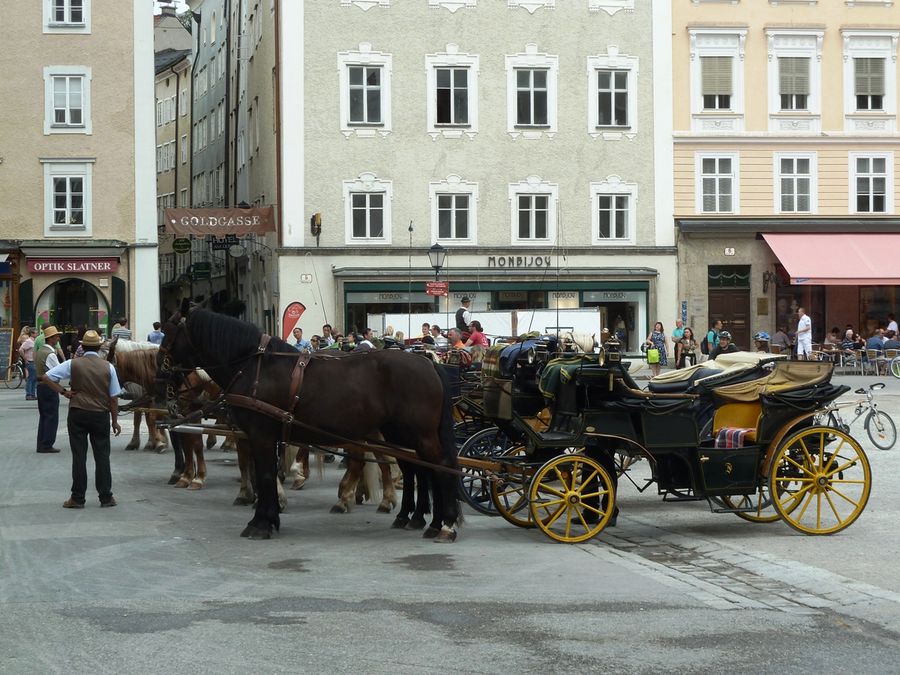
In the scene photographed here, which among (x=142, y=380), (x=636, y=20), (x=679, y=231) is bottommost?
(x=142, y=380)

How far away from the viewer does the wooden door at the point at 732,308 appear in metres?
44.4

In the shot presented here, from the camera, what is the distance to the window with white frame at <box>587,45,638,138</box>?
44719mm

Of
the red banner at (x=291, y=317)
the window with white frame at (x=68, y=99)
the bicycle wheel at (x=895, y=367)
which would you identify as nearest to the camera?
the red banner at (x=291, y=317)

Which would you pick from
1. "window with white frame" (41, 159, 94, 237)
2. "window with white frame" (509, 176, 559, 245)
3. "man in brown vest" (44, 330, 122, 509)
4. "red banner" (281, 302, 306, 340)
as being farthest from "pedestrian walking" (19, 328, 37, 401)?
"man in brown vest" (44, 330, 122, 509)

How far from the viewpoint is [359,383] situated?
12406 millimetres

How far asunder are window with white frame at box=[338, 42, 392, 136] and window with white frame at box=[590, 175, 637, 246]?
715 cm

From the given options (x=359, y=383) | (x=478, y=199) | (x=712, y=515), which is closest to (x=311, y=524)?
(x=359, y=383)

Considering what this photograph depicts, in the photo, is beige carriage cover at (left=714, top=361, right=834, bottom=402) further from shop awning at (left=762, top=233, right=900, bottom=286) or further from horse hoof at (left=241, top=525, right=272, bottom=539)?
shop awning at (left=762, top=233, right=900, bottom=286)

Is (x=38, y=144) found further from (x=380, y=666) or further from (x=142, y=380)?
(x=380, y=666)

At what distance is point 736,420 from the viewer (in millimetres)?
12477

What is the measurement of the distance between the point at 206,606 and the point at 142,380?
9184 millimetres

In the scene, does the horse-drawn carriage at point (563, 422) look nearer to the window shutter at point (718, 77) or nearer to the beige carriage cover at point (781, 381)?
the beige carriage cover at point (781, 381)

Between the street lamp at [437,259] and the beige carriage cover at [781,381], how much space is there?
83.4 feet

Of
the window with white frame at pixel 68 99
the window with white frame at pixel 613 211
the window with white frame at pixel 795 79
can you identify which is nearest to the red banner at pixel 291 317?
the window with white frame at pixel 68 99
